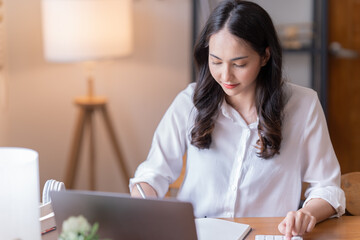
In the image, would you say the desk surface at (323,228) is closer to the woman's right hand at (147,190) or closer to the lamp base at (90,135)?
the woman's right hand at (147,190)

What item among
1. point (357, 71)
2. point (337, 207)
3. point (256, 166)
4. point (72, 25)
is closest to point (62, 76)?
point (72, 25)

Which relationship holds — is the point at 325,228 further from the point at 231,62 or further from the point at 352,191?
the point at 231,62

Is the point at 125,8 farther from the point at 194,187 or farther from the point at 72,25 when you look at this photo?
the point at 194,187

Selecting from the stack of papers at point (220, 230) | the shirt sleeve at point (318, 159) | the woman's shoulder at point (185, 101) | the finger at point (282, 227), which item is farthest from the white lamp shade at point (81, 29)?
the finger at point (282, 227)

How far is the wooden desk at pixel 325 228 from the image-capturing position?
151 centimetres

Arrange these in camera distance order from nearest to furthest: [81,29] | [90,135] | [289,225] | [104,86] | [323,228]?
1. [289,225]
2. [323,228]
3. [81,29]
4. [90,135]
5. [104,86]

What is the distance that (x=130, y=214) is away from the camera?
1.22 m

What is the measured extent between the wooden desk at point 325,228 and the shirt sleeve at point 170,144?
0.98 feet

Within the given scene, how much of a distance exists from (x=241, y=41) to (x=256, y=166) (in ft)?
1.24

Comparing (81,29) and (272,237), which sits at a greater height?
(81,29)

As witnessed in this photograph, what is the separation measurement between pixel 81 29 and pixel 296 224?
1893 millimetres

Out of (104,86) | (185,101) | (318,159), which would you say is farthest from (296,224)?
(104,86)

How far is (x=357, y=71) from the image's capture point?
3754mm

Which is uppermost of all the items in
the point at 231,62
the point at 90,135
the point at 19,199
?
the point at 231,62
